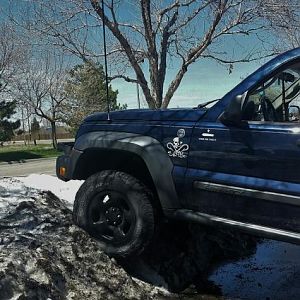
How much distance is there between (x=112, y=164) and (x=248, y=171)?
156 centimetres

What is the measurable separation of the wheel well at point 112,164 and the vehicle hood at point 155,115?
327mm

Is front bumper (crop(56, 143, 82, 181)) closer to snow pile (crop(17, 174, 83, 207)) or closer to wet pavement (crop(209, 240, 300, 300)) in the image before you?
snow pile (crop(17, 174, 83, 207))

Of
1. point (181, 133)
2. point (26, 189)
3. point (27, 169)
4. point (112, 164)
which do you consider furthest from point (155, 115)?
point (27, 169)

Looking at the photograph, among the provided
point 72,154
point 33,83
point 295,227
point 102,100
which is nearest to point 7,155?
point 33,83

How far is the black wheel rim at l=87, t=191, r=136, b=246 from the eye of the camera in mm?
3908

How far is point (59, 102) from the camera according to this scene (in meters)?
37.9

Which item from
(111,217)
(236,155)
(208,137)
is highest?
(208,137)

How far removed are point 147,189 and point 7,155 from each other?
91.2ft

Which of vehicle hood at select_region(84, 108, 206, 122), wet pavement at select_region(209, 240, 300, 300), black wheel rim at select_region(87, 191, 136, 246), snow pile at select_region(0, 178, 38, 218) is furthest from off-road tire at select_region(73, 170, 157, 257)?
wet pavement at select_region(209, 240, 300, 300)

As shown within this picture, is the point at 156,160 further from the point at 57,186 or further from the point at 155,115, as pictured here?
the point at 57,186

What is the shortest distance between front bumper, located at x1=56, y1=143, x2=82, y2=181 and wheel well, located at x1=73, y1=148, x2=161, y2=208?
0.14 ft

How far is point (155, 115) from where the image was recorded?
3.86 meters

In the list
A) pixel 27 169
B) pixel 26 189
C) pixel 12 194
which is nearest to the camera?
pixel 12 194

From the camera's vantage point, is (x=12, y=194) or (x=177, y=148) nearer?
(x=177, y=148)
